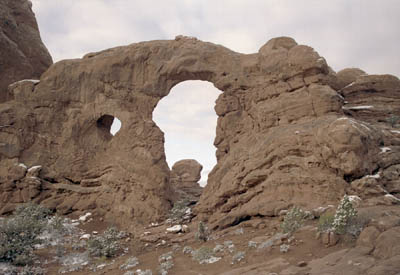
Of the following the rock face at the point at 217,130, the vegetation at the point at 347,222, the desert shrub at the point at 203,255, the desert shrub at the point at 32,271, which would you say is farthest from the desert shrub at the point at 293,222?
the desert shrub at the point at 32,271

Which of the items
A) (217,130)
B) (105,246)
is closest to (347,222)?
(105,246)

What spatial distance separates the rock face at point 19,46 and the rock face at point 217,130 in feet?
4.65

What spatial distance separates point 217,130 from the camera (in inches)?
657

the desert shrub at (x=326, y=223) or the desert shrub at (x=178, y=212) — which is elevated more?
the desert shrub at (x=178, y=212)

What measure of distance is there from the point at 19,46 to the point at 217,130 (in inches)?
483

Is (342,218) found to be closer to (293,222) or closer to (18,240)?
(293,222)

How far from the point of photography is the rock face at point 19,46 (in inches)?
735

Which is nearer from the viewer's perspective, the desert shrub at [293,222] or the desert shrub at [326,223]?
the desert shrub at [326,223]

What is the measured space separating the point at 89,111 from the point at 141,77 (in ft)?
10.3

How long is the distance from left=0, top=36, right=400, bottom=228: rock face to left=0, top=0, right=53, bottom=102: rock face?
142 cm

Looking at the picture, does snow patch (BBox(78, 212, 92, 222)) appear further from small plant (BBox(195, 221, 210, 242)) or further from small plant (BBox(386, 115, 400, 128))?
small plant (BBox(386, 115, 400, 128))

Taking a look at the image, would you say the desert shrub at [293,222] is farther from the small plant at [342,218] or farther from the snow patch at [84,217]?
the snow patch at [84,217]

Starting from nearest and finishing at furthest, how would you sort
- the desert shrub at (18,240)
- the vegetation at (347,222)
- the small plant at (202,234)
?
1. the vegetation at (347,222)
2. the desert shrub at (18,240)
3. the small plant at (202,234)

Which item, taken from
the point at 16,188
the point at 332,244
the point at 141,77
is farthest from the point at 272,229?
the point at 16,188
